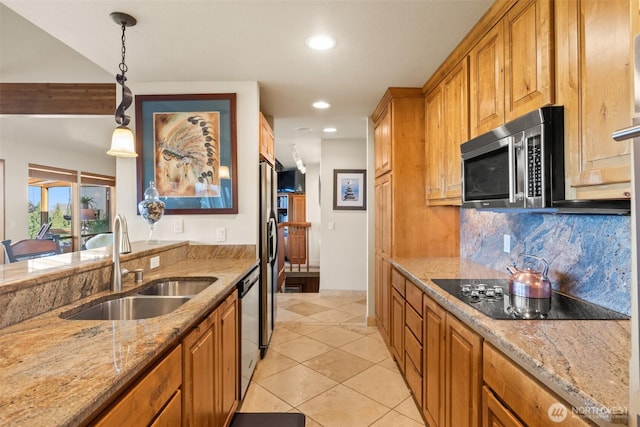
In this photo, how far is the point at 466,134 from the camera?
2.16m

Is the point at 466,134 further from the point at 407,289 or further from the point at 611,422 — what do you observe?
the point at 611,422

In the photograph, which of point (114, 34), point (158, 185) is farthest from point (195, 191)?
point (114, 34)

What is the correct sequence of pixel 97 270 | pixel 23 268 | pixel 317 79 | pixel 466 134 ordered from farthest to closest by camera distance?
pixel 317 79, pixel 466 134, pixel 97 270, pixel 23 268

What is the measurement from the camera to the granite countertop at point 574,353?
78cm

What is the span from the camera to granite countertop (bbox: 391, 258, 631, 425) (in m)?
0.78

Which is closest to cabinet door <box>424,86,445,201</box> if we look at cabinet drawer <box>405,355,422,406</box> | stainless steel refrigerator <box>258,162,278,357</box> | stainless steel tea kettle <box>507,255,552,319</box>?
stainless steel tea kettle <box>507,255,552,319</box>

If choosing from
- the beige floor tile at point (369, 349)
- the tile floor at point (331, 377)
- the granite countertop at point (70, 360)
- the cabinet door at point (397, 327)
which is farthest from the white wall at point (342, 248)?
the granite countertop at point (70, 360)

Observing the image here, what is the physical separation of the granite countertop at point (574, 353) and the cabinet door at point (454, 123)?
109 centimetres

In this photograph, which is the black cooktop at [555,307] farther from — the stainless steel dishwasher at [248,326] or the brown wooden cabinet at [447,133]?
the stainless steel dishwasher at [248,326]

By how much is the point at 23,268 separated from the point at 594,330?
7.53 feet

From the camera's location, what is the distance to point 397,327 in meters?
2.76

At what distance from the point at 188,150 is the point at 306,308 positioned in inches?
103

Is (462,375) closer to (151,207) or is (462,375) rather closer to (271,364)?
(271,364)

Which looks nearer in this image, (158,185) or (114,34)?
(114,34)
